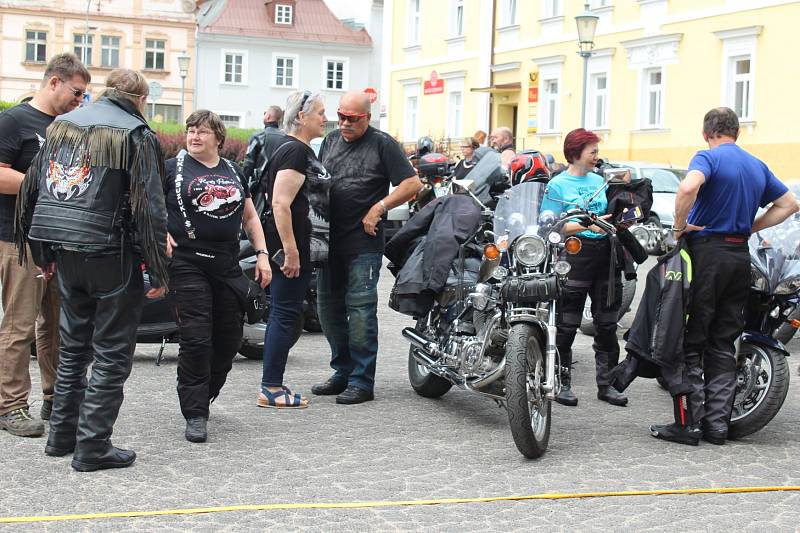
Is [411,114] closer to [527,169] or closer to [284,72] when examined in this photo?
[284,72]

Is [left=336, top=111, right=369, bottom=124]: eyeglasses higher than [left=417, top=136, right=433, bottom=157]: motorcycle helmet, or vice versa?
[left=336, top=111, right=369, bottom=124]: eyeglasses

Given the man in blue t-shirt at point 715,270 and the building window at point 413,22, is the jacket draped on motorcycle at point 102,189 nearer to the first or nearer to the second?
the man in blue t-shirt at point 715,270

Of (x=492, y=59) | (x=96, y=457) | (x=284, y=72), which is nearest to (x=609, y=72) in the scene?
(x=492, y=59)

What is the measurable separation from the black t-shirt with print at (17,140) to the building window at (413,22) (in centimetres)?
3807

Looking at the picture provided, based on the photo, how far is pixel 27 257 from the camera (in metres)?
6.24

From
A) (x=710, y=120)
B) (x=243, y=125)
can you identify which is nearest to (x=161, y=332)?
(x=710, y=120)

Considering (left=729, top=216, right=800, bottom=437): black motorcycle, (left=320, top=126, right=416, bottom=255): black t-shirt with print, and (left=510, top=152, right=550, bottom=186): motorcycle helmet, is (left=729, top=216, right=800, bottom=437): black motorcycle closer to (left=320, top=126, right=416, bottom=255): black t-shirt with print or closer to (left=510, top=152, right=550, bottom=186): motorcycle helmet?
(left=510, top=152, right=550, bottom=186): motorcycle helmet

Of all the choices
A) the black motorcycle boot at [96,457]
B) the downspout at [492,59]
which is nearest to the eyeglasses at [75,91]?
the black motorcycle boot at [96,457]

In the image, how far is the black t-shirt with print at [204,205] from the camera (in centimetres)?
627

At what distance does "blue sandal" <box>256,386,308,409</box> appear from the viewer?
7.24m

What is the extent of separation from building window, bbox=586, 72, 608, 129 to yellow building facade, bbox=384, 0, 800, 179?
1.5 inches

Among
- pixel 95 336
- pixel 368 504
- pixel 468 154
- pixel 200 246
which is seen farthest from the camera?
pixel 468 154

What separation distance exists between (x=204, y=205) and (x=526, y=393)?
1.93 meters

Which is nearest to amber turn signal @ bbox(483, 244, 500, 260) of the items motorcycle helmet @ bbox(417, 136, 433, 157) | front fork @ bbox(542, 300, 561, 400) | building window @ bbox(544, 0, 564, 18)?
front fork @ bbox(542, 300, 561, 400)
